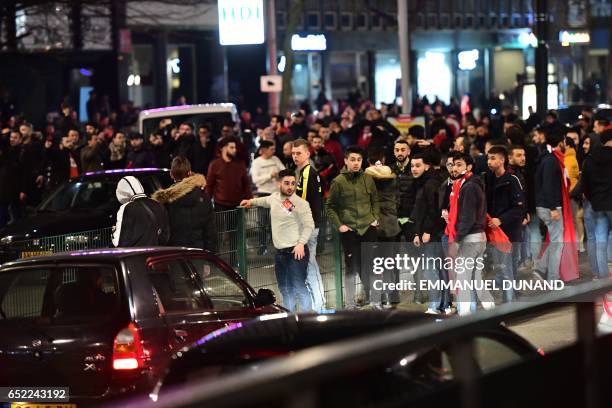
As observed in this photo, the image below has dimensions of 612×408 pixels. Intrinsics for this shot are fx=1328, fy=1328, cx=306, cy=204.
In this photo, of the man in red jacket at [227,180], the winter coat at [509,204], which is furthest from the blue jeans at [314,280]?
the man in red jacket at [227,180]

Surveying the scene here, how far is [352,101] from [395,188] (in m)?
34.4

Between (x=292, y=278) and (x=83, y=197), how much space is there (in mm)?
4921

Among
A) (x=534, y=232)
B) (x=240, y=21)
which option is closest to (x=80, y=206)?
(x=534, y=232)

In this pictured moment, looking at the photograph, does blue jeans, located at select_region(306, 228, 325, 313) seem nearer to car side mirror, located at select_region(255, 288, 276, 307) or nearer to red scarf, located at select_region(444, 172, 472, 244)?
red scarf, located at select_region(444, 172, 472, 244)

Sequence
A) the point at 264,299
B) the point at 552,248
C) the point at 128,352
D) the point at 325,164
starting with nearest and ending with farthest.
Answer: the point at 128,352
the point at 264,299
the point at 552,248
the point at 325,164

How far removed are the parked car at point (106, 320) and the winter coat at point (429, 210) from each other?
4.80 metres

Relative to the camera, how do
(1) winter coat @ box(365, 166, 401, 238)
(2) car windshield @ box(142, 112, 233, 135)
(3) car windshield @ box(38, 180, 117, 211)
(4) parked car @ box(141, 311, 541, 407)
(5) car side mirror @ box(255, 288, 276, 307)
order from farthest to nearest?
(2) car windshield @ box(142, 112, 233, 135) → (3) car windshield @ box(38, 180, 117, 211) → (1) winter coat @ box(365, 166, 401, 238) → (5) car side mirror @ box(255, 288, 276, 307) → (4) parked car @ box(141, 311, 541, 407)

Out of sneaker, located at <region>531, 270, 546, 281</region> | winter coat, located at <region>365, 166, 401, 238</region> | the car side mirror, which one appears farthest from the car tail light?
sneaker, located at <region>531, 270, 546, 281</region>

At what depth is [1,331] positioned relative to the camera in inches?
344

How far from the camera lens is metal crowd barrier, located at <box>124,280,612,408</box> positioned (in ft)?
9.97

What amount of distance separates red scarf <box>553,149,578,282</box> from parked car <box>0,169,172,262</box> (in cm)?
491

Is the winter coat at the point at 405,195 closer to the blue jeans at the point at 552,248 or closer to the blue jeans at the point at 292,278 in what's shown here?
the blue jeans at the point at 552,248

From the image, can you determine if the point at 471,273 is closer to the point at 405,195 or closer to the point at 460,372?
the point at 405,195

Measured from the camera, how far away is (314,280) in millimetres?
13578
